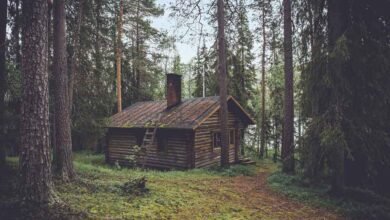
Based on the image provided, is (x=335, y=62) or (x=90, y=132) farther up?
(x=335, y=62)

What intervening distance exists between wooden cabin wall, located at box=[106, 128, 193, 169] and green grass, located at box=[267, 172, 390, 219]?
22.7ft

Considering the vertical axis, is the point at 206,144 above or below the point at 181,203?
above

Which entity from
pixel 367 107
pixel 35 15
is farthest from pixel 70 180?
pixel 367 107

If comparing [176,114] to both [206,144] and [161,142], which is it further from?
[206,144]

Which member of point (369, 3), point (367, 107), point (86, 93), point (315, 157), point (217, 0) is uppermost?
point (217, 0)

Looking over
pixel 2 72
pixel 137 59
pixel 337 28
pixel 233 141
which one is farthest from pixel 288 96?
pixel 137 59

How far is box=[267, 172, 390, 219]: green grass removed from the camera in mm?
7672

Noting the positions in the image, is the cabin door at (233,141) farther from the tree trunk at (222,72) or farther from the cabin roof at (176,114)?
the tree trunk at (222,72)

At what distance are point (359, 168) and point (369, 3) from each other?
18.5ft

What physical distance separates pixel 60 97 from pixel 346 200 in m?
10.1

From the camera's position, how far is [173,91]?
1992cm

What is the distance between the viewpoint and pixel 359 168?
9469 mm

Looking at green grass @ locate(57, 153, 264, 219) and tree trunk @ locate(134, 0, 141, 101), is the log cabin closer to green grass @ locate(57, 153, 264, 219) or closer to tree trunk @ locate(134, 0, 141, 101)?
green grass @ locate(57, 153, 264, 219)

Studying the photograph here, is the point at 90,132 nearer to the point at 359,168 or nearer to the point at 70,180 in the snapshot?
Result: the point at 70,180
